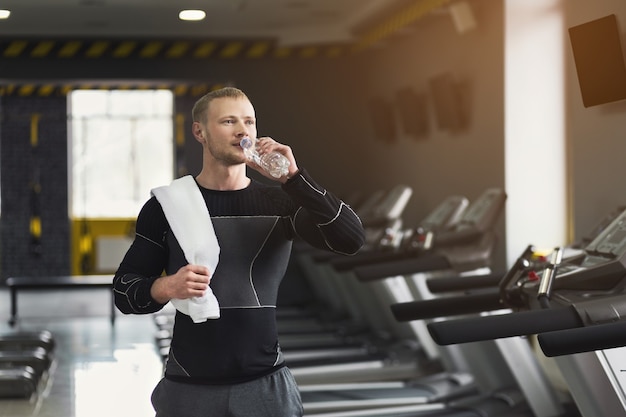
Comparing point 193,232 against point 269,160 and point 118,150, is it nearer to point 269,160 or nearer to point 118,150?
point 269,160

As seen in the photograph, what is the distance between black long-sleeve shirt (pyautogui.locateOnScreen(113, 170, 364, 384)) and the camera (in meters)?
2.13

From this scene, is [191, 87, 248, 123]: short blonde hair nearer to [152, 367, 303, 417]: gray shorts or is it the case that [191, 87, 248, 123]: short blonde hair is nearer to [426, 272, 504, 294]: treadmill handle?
[152, 367, 303, 417]: gray shorts

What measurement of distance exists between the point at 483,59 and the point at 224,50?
3.66 m

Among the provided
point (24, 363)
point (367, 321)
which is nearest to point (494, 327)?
point (24, 363)

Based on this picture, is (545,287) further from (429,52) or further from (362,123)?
(362,123)

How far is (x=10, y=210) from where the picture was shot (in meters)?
11.6

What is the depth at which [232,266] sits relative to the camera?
215cm

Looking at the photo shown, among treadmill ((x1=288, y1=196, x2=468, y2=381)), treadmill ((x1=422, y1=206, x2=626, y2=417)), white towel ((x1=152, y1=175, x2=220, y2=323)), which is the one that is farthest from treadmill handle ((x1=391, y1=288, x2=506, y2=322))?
treadmill ((x1=288, y1=196, x2=468, y2=381))

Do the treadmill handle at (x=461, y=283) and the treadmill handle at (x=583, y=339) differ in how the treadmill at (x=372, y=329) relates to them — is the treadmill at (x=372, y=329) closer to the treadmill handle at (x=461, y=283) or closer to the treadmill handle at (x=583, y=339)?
the treadmill handle at (x=461, y=283)

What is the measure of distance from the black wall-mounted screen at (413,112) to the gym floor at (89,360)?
2.61 m

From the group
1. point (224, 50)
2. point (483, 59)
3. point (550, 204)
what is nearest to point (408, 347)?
point (550, 204)

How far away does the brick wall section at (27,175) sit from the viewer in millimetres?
11562

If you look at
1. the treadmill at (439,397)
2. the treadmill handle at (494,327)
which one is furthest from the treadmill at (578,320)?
the treadmill at (439,397)

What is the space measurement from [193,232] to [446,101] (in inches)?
209
